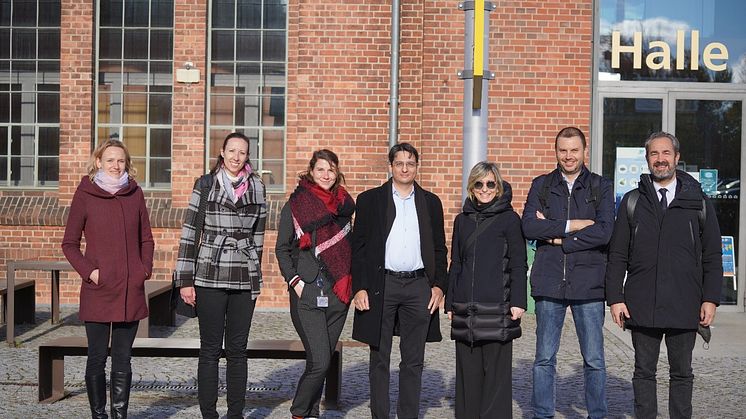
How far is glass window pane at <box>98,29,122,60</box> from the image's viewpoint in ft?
43.2

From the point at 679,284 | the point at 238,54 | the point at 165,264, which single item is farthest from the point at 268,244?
the point at 679,284

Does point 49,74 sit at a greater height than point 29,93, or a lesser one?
greater

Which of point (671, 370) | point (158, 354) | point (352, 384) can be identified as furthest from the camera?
point (352, 384)

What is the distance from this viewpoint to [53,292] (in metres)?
11.6

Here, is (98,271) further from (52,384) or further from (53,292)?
(53,292)

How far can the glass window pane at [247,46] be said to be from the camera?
13078 millimetres

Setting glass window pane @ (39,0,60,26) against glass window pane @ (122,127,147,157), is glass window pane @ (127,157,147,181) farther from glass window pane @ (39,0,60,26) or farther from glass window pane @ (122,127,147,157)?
glass window pane @ (39,0,60,26)

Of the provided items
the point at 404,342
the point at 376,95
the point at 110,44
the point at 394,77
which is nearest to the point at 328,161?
the point at 404,342

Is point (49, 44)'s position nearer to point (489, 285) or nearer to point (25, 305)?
point (25, 305)

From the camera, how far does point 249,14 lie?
13.1 m

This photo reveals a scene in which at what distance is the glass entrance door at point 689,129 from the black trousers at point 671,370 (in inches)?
269

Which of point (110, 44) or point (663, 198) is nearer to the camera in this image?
point (663, 198)

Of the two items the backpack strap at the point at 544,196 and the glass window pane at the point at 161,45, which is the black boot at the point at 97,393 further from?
the glass window pane at the point at 161,45

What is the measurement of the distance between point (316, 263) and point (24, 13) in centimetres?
802
